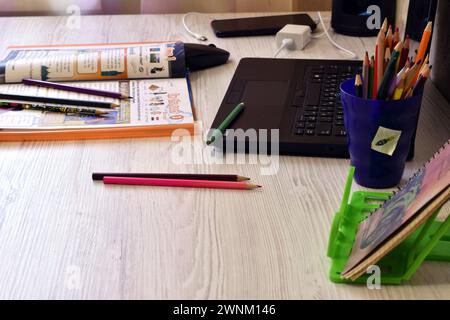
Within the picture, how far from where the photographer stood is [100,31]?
143 cm

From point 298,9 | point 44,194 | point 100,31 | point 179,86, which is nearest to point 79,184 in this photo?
point 44,194

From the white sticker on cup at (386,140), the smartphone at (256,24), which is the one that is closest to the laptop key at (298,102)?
the white sticker on cup at (386,140)

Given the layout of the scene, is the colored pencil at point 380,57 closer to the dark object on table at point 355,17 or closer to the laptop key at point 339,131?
the laptop key at point 339,131

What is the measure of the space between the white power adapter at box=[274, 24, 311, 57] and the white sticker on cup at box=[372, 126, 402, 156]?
0.52 meters

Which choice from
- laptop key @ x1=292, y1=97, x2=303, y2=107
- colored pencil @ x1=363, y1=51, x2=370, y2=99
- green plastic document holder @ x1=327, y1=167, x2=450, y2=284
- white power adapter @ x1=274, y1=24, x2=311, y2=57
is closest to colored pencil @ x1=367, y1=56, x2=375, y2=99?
colored pencil @ x1=363, y1=51, x2=370, y2=99

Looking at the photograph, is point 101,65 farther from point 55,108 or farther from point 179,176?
point 179,176

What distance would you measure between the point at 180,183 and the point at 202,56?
0.42 metres

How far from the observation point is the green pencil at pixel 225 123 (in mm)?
923

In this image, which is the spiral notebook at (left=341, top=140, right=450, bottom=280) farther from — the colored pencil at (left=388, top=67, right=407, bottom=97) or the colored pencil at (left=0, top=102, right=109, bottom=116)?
the colored pencil at (left=0, top=102, right=109, bottom=116)

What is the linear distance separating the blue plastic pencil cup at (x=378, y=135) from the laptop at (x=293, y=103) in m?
0.08

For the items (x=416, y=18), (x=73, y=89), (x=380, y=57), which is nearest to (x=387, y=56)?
(x=380, y=57)

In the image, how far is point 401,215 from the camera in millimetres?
644
